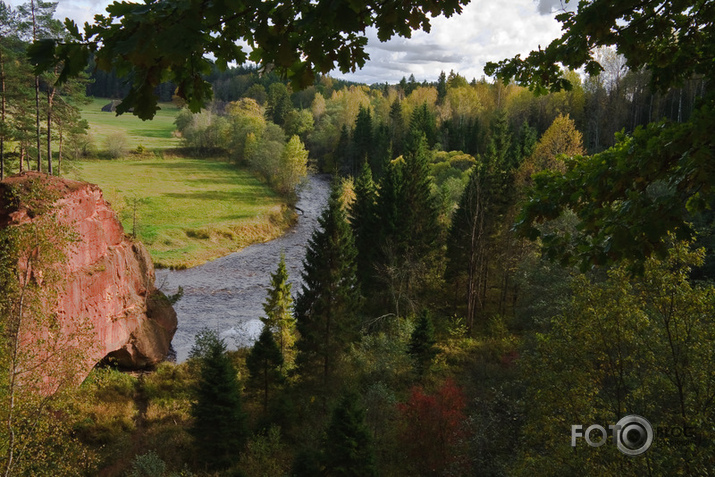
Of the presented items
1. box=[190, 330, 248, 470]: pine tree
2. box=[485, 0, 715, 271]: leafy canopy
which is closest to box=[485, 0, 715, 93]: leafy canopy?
box=[485, 0, 715, 271]: leafy canopy

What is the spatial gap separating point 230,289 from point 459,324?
1637 cm

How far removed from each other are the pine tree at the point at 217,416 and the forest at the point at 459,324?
76 mm

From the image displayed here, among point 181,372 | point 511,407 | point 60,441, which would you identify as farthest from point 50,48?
point 181,372

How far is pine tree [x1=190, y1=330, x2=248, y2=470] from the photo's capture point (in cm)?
1548

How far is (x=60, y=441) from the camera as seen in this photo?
8461 millimetres

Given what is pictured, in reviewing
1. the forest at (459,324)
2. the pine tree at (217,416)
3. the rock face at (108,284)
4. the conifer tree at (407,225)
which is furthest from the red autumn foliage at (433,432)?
the conifer tree at (407,225)

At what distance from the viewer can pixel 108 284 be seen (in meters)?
17.7

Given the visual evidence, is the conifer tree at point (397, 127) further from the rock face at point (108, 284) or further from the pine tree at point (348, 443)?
the pine tree at point (348, 443)

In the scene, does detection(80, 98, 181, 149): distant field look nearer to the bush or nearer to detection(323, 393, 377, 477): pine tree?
the bush

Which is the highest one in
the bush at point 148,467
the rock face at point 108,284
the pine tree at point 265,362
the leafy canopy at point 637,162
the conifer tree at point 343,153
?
the conifer tree at point 343,153

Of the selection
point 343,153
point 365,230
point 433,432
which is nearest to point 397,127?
point 343,153

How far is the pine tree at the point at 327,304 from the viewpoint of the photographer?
19625 mm

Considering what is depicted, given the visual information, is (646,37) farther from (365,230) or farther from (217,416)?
(365,230)

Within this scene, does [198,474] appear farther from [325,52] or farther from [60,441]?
[325,52]
